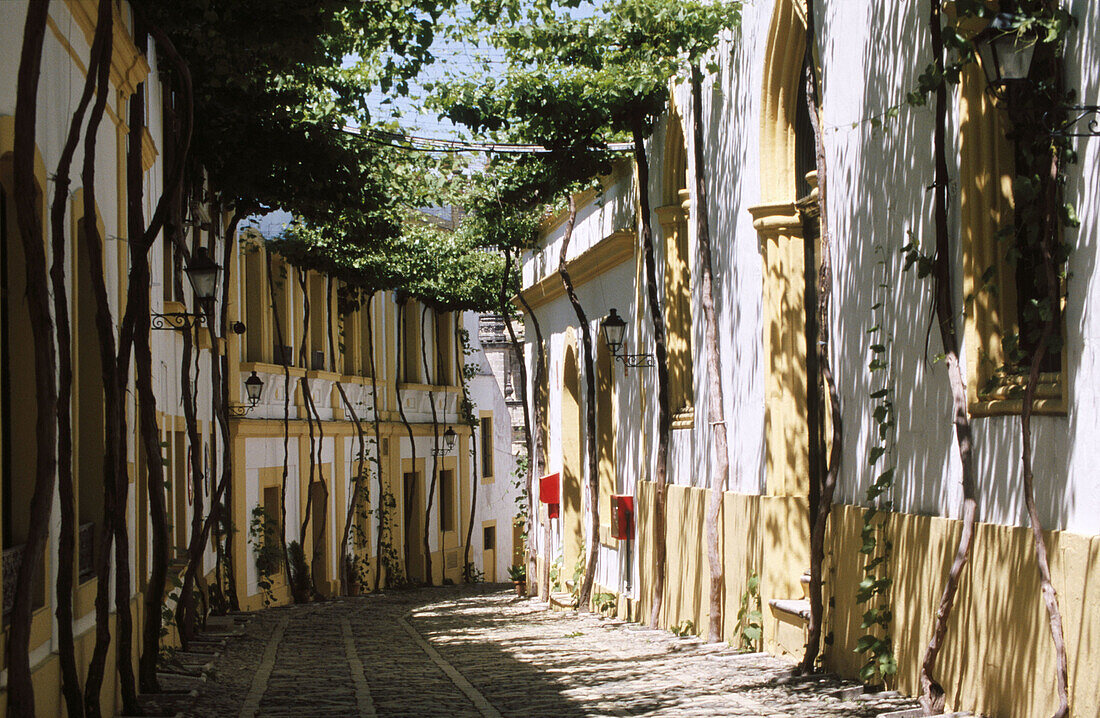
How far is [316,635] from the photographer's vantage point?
14.9 m

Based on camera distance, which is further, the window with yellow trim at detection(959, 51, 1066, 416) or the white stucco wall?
the window with yellow trim at detection(959, 51, 1066, 416)

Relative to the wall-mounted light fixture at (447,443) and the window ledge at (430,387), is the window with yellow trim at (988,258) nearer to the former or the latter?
the window ledge at (430,387)

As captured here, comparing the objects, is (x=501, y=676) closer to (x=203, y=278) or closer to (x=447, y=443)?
(x=203, y=278)

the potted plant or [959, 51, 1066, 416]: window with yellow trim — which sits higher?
[959, 51, 1066, 416]: window with yellow trim

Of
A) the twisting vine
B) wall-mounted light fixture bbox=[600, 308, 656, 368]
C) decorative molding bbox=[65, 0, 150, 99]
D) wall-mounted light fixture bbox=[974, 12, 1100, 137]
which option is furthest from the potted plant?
wall-mounted light fixture bbox=[974, 12, 1100, 137]

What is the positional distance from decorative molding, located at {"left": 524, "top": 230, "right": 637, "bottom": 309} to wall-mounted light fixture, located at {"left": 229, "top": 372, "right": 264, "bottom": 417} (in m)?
5.04

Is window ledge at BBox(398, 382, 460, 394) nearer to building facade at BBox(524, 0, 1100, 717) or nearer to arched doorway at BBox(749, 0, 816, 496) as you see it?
building facade at BBox(524, 0, 1100, 717)

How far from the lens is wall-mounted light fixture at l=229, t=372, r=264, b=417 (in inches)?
778

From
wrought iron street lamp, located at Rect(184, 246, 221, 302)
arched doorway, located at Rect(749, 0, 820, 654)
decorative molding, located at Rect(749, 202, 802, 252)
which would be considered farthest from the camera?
wrought iron street lamp, located at Rect(184, 246, 221, 302)

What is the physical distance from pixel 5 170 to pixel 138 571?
4.93 m

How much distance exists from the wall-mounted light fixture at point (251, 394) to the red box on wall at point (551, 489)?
5.02 meters

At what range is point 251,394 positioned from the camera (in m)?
19.9

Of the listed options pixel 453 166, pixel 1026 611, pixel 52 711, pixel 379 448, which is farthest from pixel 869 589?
pixel 379 448

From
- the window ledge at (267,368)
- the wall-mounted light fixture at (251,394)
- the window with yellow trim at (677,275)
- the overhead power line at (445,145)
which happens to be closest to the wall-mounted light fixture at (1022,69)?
the window with yellow trim at (677,275)
